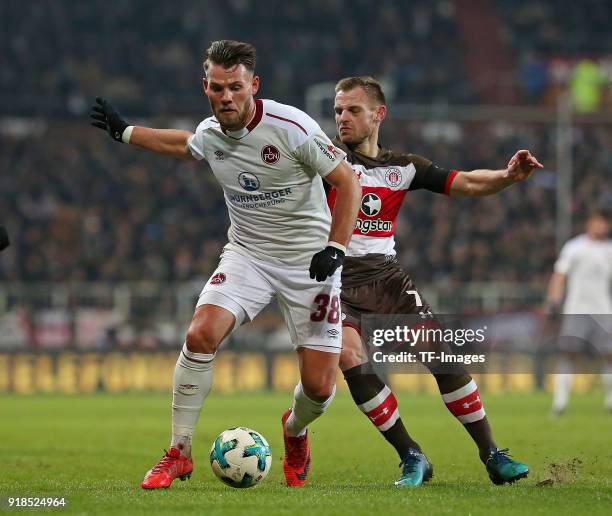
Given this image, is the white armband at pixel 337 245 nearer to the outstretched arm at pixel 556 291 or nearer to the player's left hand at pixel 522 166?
the player's left hand at pixel 522 166

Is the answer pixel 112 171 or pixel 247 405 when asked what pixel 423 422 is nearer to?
pixel 247 405

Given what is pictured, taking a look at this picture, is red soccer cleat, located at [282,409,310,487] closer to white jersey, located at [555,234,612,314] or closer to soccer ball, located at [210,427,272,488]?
soccer ball, located at [210,427,272,488]

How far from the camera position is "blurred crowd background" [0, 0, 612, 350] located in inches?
939

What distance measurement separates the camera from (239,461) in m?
6.75

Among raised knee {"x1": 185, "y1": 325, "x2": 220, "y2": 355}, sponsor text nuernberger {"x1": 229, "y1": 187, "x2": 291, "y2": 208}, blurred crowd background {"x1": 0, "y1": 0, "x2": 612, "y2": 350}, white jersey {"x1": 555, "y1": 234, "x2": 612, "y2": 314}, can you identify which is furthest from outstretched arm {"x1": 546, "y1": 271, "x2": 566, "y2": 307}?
blurred crowd background {"x1": 0, "y1": 0, "x2": 612, "y2": 350}

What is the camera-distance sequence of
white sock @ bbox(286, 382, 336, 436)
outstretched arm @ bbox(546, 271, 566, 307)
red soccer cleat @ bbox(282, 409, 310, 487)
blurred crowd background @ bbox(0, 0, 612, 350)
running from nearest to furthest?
1. white sock @ bbox(286, 382, 336, 436)
2. red soccer cleat @ bbox(282, 409, 310, 487)
3. outstretched arm @ bbox(546, 271, 566, 307)
4. blurred crowd background @ bbox(0, 0, 612, 350)

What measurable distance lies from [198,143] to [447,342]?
199 cm

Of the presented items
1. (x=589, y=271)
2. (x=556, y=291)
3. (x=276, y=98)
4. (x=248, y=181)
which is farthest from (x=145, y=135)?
(x=276, y=98)

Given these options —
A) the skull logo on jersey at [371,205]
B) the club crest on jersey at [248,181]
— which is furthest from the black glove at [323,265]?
the skull logo on jersey at [371,205]

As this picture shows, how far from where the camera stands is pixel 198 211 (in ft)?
83.4

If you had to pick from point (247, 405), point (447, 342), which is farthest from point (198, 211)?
point (447, 342)

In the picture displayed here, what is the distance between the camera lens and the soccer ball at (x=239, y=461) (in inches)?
266

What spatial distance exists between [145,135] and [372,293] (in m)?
1.70

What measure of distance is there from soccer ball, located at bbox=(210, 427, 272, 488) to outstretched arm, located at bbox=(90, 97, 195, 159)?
164cm
